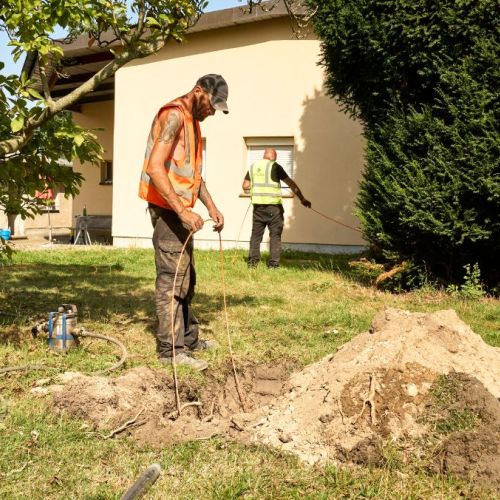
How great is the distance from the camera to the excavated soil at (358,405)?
3.22 metres

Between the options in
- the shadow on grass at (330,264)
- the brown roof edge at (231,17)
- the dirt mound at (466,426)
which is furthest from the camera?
the brown roof edge at (231,17)

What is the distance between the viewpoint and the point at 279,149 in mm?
13758

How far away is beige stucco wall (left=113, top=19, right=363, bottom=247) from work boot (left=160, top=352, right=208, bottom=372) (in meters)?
Answer: 8.68

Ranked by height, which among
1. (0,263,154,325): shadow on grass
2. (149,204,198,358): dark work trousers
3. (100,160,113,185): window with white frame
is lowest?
(0,263,154,325): shadow on grass

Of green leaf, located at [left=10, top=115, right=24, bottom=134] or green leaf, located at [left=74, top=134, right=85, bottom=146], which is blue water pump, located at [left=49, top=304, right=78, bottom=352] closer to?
green leaf, located at [left=74, top=134, right=85, bottom=146]

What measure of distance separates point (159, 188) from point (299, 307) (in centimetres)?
318

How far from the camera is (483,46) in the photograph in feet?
22.7

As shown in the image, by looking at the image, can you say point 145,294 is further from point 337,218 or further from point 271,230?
point 337,218

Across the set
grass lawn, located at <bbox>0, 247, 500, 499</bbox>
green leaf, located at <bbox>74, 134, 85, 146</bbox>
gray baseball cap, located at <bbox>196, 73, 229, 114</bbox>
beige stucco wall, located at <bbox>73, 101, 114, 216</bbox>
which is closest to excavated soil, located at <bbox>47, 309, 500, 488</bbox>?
grass lawn, located at <bbox>0, 247, 500, 499</bbox>

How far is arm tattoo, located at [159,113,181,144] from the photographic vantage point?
454cm

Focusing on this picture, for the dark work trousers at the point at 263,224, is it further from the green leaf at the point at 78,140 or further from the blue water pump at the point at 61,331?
the green leaf at the point at 78,140

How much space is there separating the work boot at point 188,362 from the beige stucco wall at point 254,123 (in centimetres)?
868

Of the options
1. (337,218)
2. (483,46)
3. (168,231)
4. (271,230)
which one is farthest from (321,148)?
(168,231)

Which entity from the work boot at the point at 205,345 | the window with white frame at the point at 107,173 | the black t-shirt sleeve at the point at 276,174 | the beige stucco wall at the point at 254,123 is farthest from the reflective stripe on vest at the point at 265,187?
the window with white frame at the point at 107,173
